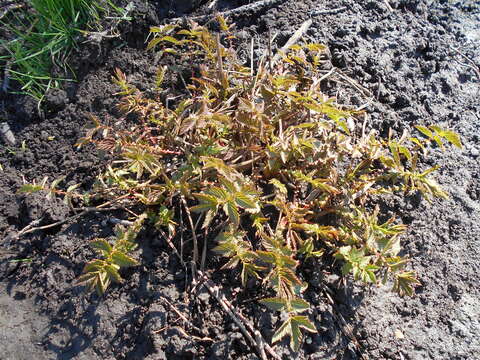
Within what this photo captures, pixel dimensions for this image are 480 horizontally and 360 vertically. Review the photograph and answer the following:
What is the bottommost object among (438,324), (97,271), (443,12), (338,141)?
(438,324)

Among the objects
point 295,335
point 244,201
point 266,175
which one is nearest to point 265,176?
point 266,175

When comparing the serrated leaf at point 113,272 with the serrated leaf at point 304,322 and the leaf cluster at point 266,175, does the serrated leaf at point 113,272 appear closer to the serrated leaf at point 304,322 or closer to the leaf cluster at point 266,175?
the leaf cluster at point 266,175

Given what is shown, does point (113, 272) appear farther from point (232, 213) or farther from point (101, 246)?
point (232, 213)

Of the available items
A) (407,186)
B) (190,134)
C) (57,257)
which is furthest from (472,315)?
(57,257)

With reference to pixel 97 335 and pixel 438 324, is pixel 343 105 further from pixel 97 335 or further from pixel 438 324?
pixel 97 335

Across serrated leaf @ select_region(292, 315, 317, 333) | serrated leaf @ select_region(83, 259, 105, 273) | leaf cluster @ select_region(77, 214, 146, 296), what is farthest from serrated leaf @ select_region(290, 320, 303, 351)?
serrated leaf @ select_region(83, 259, 105, 273)

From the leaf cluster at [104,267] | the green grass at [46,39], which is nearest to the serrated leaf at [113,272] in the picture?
the leaf cluster at [104,267]

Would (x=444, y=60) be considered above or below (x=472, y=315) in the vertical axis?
above

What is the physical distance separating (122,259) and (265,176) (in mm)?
847

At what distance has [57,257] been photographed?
6.32ft

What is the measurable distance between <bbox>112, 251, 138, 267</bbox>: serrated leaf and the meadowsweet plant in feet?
0.07

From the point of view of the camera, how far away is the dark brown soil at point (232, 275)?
5.72 ft

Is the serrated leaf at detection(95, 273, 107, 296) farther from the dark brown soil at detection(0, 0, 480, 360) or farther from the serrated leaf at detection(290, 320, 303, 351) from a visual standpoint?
the serrated leaf at detection(290, 320, 303, 351)

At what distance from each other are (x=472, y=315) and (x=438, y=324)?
18 cm
